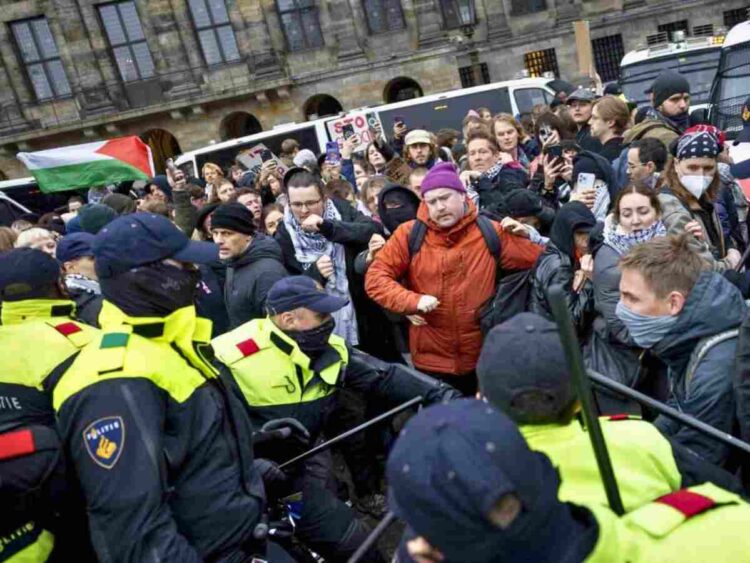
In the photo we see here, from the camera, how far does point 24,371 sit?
92.8 inches

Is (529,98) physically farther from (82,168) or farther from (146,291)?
(146,291)

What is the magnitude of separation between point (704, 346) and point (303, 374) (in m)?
1.61

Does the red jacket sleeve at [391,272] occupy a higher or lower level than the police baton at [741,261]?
higher

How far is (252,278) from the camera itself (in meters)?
3.91

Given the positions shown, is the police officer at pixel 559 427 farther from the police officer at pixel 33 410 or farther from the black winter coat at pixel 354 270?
the black winter coat at pixel 354 270

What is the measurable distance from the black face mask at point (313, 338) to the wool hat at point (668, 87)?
474cm

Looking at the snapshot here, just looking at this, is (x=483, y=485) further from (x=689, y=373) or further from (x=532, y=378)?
(x=689, y=373)

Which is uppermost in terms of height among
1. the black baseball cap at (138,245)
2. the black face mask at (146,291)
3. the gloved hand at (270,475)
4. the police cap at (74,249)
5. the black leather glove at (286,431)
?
the black baseball cap at (138,245)

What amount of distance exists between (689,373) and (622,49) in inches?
837

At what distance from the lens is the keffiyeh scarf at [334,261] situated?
4367mm

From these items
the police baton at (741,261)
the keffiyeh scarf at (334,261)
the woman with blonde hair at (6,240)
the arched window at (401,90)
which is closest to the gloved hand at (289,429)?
the keffiyeh scarf at (334,261)

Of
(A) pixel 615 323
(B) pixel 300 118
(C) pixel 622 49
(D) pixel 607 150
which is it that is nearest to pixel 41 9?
(B) pixel 300 118

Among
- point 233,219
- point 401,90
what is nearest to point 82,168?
point 233,219

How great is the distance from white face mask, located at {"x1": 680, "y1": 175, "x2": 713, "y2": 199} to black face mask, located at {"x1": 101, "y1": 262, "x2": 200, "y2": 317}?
3.11 meters
